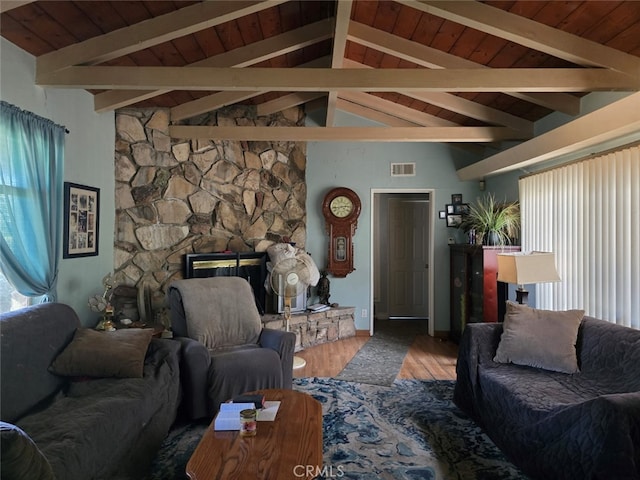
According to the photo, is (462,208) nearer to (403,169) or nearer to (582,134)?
(403,169)

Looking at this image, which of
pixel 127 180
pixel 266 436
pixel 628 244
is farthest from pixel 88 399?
pixel 628 244

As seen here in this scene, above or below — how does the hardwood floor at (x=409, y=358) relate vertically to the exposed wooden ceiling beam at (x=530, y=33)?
below

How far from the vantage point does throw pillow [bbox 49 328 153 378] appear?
2.23m

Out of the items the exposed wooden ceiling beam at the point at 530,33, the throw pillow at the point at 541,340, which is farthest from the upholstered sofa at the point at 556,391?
the exposed wooden ceiling beam at the point at 530,33

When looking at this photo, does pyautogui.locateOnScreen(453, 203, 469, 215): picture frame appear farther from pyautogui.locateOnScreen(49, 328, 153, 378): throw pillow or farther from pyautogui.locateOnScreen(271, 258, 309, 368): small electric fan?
pyautogui.locateOnScreen(49, 328, 153, 378): throw pillow

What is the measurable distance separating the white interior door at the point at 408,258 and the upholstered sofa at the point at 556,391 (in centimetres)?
350

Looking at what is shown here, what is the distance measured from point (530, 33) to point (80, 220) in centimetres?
356

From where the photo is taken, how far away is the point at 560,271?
346 centimetres

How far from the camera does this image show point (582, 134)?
9.30 feet

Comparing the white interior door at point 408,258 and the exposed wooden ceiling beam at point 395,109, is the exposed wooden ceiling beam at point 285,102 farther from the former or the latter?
the white interior door at point 408,258

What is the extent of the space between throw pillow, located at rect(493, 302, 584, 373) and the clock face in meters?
2.60

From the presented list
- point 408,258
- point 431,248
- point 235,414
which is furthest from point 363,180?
point 235,414

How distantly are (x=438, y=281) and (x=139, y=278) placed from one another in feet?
11.8

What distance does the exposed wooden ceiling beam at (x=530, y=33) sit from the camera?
8.45 ft
